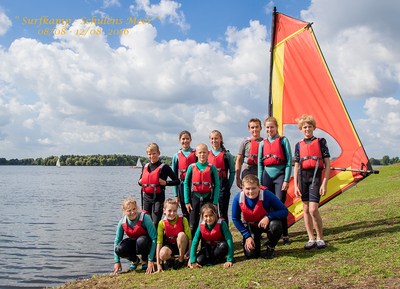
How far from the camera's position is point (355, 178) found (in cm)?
603

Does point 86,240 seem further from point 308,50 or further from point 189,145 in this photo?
point 308,50

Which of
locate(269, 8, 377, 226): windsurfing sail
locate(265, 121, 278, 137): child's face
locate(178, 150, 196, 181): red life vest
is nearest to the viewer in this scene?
locate(265, 121, 278, 137): child's face

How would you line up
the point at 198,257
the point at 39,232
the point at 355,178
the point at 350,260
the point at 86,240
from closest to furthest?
the point at 350,260 < the point at 198,257 < the point at 355,178 < the point at 86,240 < the point at 39,232

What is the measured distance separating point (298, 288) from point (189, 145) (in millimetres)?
3559

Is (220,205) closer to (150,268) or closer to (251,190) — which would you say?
(251,190)

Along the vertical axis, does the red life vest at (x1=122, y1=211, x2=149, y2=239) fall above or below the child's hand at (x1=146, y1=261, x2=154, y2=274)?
above

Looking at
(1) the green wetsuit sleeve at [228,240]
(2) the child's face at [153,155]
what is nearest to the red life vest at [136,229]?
(2) the child's face at [153,155]

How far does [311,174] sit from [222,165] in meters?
1.69

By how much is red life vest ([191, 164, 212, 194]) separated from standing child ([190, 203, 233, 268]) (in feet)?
1.29

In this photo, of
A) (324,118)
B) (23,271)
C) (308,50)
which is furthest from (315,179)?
(23,271)

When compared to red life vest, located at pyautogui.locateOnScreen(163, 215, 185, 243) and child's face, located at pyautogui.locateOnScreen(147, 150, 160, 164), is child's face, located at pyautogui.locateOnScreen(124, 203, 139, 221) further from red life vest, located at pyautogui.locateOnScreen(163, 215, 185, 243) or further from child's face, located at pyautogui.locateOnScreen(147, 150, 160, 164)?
child's face, located at pyautogui.locateOnScreen(147, 150, 160, 164)

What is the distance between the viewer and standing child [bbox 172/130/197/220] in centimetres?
591

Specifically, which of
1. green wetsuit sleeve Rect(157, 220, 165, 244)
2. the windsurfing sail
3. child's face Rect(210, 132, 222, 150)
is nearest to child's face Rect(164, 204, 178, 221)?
green wetsuit sleeve Rect(157, 220, 165, 244)

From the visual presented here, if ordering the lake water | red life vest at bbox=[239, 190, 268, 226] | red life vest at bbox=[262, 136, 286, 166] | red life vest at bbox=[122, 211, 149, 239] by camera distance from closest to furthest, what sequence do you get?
1. red life vest at bbox=[239, 190, 268, 226]
2. red life vest at bbox=[122, 211, 149, 239]
3. red life vest at bbox=[262, 136, 286, 166]
4. the lake water
